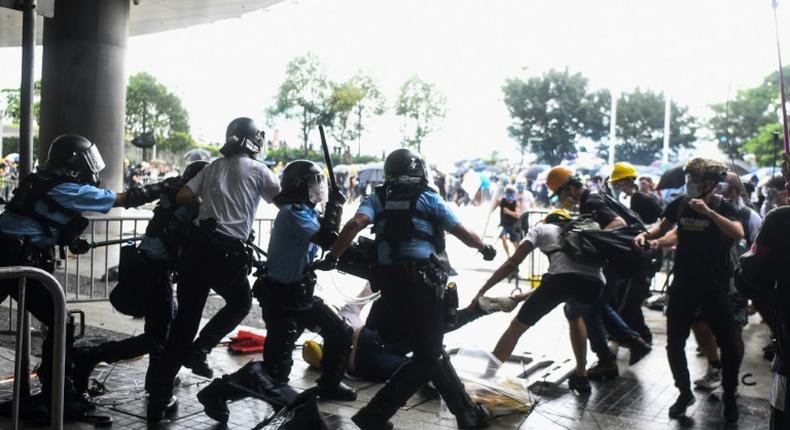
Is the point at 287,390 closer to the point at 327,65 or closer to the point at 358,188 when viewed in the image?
the point at 358,188

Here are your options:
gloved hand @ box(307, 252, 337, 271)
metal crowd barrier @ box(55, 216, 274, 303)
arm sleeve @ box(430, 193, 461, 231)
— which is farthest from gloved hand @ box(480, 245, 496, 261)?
metal crowd barrier @ box(55, 216, 274, 303)

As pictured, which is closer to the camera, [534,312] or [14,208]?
[14,208]

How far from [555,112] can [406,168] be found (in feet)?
225

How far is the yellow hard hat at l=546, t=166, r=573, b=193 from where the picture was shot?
21.6 feet

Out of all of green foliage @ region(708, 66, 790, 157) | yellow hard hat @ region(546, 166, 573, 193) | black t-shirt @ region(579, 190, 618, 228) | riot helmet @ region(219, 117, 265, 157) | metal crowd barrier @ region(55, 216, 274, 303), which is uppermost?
green foliage @ region(708, 66, 790, 157)

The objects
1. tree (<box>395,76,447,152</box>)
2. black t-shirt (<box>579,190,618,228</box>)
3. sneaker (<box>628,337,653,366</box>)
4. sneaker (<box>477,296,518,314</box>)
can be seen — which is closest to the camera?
sneaker (<box>477,296,518,314</box>)

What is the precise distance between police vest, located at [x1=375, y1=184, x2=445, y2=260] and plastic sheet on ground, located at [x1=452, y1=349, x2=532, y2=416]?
4.36ft

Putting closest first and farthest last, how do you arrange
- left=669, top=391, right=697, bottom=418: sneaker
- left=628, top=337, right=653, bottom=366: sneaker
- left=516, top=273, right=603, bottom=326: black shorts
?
left=669, top=391, right=697, bottom=418: sneaker < left=516, top=273, right=603, bottom=326: black shorts < left=628, top=337, right=653, bottom=366: sneaker

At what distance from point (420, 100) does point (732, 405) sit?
192 ft

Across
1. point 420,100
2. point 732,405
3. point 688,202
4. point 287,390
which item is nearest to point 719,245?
point 688,202

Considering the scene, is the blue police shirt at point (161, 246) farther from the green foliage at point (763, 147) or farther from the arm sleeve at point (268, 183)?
the green foliage at point (763, 147)

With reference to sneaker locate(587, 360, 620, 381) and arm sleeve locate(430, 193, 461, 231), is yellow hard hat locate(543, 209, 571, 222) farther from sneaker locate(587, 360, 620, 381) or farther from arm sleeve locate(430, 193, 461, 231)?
arm sleeve locate(430, 193, 461, 231)

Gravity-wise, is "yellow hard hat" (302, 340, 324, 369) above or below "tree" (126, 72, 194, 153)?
below

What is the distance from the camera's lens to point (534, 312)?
239 inches
